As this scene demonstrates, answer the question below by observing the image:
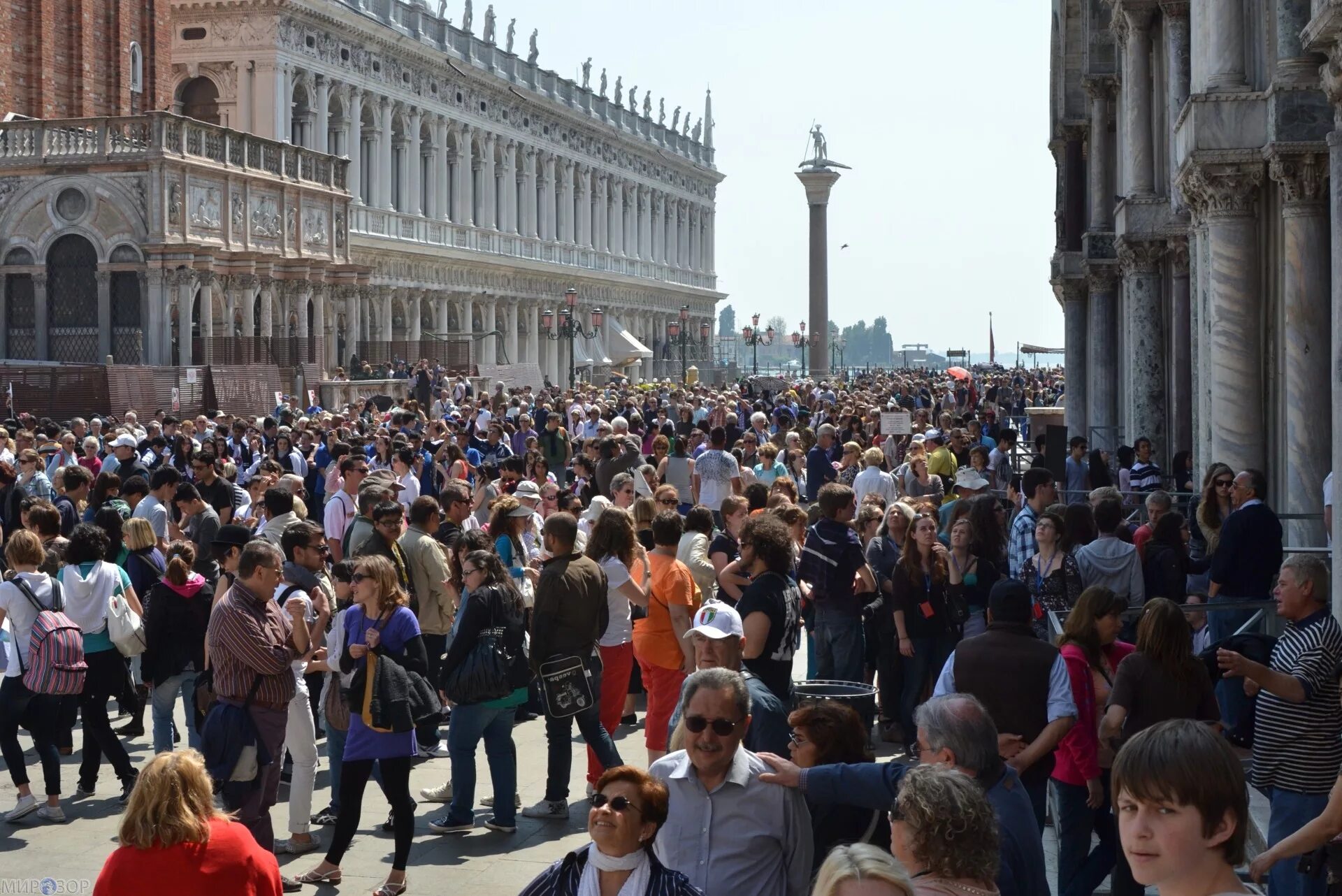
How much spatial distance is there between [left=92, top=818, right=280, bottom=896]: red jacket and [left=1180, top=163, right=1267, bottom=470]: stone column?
33.7 feet

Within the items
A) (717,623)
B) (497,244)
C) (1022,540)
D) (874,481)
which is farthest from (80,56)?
(717,623)

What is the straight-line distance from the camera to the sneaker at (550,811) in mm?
9359

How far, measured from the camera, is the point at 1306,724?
261 inches

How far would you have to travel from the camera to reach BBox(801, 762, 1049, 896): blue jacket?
5.07 metres

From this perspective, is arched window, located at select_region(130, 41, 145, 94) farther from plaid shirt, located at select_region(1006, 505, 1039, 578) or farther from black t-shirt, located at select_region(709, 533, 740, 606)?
plaid shirt, located at select_region(1006, 505, 1039, 578)

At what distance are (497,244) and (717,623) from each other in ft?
202

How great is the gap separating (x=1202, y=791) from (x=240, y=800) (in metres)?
5.03

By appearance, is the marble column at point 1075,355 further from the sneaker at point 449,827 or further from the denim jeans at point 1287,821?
the denim jeans at point 1287,821

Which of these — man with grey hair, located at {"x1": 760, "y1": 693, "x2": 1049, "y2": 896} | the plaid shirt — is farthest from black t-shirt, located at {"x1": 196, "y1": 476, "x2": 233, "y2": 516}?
man with grey hair, located at {"x1": 760, "y1": 693, "x2": 1049, "y2": 896}

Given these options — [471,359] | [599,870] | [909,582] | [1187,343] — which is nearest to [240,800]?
[599,870]

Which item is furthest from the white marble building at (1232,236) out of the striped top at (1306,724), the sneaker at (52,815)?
the sneaker at (52,815)

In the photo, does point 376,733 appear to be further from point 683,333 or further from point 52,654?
point 683,333

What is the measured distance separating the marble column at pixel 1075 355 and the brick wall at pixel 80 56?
2289cm

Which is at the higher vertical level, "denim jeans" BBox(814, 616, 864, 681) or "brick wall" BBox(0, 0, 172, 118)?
"brick wall" BBox(0, 0, 172, 118)
